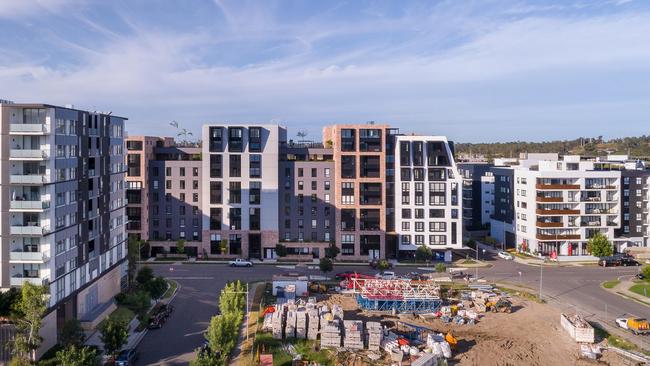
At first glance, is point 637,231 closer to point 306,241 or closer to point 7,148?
point 306,241

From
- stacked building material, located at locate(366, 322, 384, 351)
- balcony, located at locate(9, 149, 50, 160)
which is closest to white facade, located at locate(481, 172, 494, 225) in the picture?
stacked building material, located at locate(366, 322, 384, 351)

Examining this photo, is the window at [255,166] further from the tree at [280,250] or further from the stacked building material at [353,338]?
the stacked building material at [353,338]

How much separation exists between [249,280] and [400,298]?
21.7 m

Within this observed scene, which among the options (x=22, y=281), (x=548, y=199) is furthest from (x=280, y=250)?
(x=548, y=199)

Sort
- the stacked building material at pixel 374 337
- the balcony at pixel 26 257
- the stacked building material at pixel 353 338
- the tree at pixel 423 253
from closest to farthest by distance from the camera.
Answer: the balcony at pixel 26 257
the stacked building material at pixel 374 337
the stacked building material at pixel 353 338
the tree at pixel 423 253

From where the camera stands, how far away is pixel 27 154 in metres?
42.9

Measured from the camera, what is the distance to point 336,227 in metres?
83.8

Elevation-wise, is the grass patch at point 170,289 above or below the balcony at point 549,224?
below

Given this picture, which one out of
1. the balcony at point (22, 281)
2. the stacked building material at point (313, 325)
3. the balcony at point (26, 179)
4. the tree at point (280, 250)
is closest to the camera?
the balcony at point (22, 281)

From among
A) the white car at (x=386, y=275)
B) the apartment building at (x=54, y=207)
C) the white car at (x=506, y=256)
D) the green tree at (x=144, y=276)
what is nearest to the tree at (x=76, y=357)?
the apartment building at (x=54, y=207)

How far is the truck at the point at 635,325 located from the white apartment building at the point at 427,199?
1277 inches

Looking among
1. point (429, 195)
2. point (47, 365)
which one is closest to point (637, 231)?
point (429, 195)

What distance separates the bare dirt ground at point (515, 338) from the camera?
4428 cm

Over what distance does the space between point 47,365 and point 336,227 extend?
50467 millimetres
